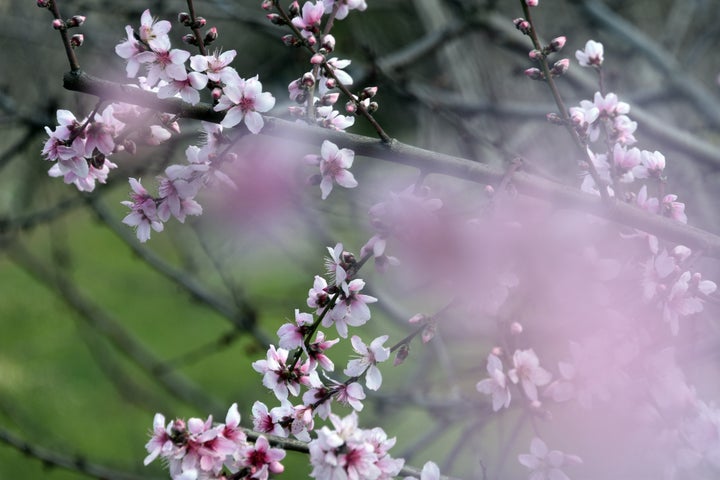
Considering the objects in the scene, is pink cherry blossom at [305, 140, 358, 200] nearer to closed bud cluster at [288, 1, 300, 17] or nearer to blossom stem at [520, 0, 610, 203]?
closed bud cluster at [288, 1, 300, 17]

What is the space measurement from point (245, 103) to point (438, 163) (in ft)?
1.55

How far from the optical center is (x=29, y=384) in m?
10.1

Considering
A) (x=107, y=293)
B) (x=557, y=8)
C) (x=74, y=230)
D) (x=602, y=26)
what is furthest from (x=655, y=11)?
(x=74, y=230)

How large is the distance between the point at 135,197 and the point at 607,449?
1.95 m

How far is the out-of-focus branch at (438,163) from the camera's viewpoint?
65.8 inches

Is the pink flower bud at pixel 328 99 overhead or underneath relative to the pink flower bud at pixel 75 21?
underneath

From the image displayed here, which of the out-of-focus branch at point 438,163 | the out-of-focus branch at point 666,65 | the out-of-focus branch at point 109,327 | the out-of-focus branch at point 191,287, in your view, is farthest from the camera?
the out-of-focus branch at point 666,65

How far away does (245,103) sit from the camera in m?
1.70

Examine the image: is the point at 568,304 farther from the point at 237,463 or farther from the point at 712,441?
the point at 237,463

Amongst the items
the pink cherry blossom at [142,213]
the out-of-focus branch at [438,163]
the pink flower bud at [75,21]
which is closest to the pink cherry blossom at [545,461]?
the out-of-focus branch at [438,163]

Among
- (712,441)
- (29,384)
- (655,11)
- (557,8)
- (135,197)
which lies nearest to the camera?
(135,197)

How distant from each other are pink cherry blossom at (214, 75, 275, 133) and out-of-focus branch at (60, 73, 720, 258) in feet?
0.21

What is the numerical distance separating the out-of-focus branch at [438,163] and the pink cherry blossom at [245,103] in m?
0.06

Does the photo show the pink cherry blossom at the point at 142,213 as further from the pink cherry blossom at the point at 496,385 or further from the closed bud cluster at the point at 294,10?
the pink cherry blossom at the point at 496,385
